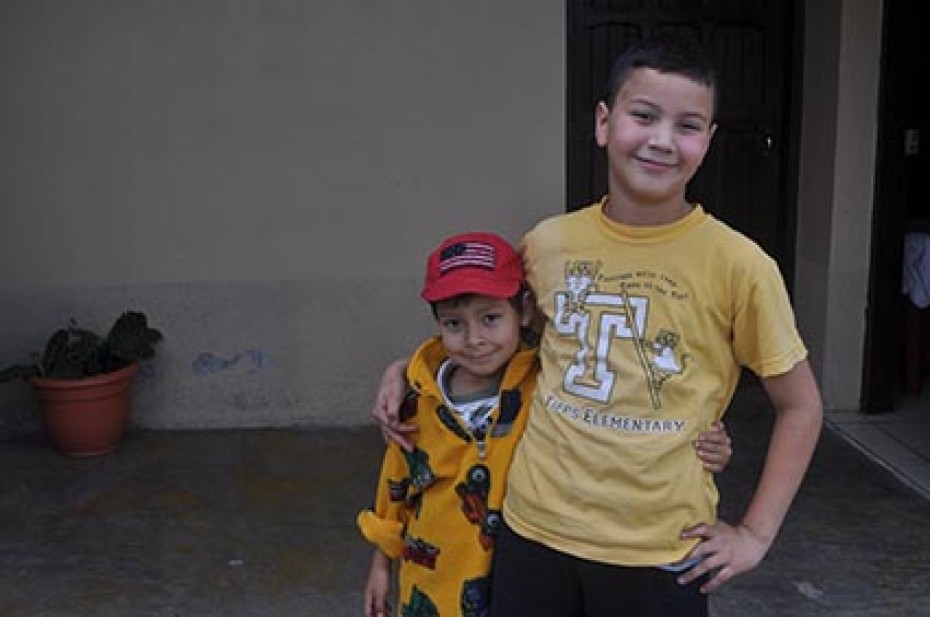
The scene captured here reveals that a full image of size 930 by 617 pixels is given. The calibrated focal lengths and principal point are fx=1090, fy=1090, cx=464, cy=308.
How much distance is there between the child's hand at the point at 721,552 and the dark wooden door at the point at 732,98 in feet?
10.9

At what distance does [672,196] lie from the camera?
1.58 m

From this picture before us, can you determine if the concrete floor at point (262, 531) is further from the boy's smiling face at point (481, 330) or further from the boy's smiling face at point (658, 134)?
the boy's smiling face at point (658, 134)

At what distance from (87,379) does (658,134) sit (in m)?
3.30

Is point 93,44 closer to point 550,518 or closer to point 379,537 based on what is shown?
point 379,537

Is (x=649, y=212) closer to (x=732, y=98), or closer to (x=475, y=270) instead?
(x=475, y=270)

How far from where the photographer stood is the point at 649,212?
5.27 feet

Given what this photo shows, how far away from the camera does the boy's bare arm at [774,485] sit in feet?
5.16

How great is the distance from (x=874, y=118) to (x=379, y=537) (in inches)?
138

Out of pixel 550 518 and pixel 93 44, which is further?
pixel 93 44

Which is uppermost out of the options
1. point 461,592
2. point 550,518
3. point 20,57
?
point 20,57

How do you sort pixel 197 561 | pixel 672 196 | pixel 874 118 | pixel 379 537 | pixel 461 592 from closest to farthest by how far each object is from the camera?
pixel 672 196 < pixel 461 592 < pixel 379 537 < pixel 197 561 < pixel 874 118

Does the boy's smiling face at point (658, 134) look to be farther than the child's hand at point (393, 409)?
No

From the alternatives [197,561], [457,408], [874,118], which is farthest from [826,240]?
[457,408]

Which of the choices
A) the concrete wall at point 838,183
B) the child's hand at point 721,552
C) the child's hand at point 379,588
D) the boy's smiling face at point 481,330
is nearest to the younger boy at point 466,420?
the boy's smiling face at point 481,330
